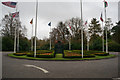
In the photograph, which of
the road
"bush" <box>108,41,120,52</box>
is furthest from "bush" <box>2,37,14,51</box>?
"bush" <box>108,41,120,52</box>

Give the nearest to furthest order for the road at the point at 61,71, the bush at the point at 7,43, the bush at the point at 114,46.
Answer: the road at the point at 61,71
the bush at the point at 7,43
the bush at the point at 114,46

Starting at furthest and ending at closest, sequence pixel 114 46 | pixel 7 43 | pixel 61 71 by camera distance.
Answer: pixel 114 46 < pixel 7 43 < pixel 61 71

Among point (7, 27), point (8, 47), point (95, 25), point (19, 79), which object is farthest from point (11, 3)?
point (95, 25)

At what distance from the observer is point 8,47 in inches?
1414

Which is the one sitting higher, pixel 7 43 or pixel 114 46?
pixel 7 43

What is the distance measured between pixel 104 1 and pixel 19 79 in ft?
70.2

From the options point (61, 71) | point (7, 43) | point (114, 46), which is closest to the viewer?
point (61, 71)

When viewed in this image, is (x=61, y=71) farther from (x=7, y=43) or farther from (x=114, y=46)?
(x=114, y=46)

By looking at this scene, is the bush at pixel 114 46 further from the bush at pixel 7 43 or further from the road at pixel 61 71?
the bush at pixel 7 43

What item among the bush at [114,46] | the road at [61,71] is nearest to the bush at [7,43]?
the road at [61,71]

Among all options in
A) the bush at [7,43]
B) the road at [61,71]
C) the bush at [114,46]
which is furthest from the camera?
the bush at [114,46]

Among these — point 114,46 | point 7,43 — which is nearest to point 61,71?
point 7,43

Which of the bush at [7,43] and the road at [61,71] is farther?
the bush at [7,43]

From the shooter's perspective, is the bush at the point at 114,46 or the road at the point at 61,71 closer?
the road at the point at 61,71
